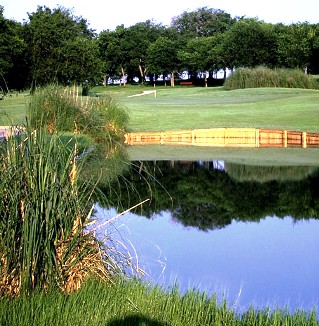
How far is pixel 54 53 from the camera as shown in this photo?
3200 centimetres

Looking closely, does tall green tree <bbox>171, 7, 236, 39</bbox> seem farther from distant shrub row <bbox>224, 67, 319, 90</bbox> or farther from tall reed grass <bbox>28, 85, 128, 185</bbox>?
tall reed grass <bbox>28, 85, 128, 185</bbox>

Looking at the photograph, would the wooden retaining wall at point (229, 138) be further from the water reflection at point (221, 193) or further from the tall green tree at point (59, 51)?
the tall green tree at point (59, 51)

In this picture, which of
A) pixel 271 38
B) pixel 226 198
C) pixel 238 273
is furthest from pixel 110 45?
pixel 238 273

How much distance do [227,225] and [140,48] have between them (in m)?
53.8

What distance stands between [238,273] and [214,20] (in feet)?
236

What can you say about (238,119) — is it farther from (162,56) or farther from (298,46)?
(162,56)

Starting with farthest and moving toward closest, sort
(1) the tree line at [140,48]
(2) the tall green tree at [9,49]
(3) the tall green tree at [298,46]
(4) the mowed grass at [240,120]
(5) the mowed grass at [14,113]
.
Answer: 1. (3) the tall green tree at [298,46]
2. (1) the tree line at [140,48]
3. (2) the tall green tree at [9,49]
4. (4) the mowed grass at [240,120]
5. (5) the mowed grass at [14,113]

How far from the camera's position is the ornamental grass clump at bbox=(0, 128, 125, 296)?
399cm

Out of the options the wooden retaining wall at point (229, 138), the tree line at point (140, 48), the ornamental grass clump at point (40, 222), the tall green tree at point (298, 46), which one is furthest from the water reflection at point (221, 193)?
the tall green tree at point (298, 46)

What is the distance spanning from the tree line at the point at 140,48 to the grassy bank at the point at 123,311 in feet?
46.9

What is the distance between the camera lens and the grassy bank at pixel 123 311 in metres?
3.71

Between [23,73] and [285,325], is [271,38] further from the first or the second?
[285,325]

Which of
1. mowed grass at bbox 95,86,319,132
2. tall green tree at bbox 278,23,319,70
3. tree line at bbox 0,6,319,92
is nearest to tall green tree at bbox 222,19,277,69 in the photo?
tree line at bbox 0,6,319,92

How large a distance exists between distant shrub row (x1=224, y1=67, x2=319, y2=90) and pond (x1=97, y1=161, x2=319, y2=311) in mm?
21557
